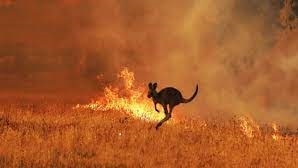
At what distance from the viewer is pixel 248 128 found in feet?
69.5

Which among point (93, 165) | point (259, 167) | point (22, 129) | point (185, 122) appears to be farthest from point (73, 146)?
point (185, 122)

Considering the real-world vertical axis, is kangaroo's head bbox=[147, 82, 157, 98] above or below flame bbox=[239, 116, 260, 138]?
above

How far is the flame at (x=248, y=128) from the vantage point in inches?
798

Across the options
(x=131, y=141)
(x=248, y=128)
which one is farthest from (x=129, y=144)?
(x=248, y=128)

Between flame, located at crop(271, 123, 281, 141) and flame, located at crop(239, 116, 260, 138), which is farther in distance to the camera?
flame, located at crop(239, 116, 260, 138)

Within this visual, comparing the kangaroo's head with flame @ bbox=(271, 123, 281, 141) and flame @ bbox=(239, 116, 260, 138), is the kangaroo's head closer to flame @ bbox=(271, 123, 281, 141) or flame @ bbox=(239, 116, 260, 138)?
flame @ bbox=(239, 116, 260, 138)

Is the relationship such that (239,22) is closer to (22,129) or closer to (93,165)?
(22,129)

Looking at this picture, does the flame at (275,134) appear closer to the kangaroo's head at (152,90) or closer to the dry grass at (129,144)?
the dry grass at (129,144)

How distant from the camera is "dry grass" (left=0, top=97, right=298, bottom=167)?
14688mm

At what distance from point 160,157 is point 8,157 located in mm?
3995

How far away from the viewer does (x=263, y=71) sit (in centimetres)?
3222

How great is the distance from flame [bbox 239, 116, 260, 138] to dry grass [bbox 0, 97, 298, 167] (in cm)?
24

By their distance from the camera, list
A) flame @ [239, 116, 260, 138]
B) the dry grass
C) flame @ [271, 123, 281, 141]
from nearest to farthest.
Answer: the dry grass, flame @ [271, 123, 281, 141], flame @ [239, 116, 260, 138]

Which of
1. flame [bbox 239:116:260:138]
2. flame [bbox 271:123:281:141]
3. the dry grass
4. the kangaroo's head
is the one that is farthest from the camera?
the kangaroo's head
